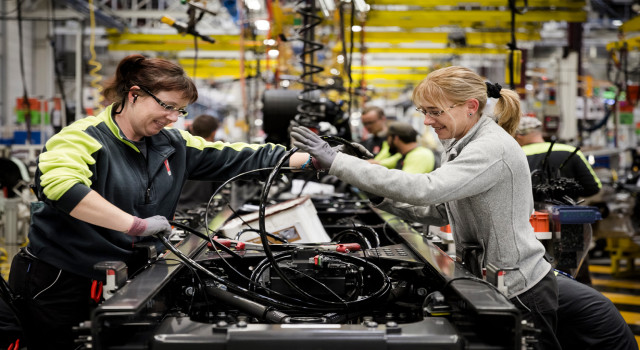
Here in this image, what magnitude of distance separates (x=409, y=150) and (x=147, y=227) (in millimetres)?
4124

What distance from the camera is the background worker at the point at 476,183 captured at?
6.28 feet

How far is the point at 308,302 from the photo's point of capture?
194 cm

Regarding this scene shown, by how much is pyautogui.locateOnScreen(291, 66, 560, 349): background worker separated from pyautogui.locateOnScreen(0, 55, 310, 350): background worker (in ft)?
1.82

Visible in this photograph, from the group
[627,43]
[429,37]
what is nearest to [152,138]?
[627,43]

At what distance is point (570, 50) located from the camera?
9188 mm

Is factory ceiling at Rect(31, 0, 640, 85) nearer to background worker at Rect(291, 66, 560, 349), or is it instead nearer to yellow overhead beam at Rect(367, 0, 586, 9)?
yellow overhead beam at Rect(367, 0, 586, 9)

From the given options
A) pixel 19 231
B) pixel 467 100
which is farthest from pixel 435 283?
pixel 19 231

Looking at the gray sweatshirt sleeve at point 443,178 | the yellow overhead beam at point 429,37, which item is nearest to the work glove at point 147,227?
the gray sweatshirt sleeve at point 443,178

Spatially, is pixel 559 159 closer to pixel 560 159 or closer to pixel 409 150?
pixel 560 159

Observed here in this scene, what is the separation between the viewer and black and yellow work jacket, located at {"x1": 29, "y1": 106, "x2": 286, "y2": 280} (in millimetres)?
1851

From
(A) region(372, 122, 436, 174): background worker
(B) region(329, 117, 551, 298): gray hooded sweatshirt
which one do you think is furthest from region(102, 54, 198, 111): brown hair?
(A) region(372, 122, 436, 174): background worker

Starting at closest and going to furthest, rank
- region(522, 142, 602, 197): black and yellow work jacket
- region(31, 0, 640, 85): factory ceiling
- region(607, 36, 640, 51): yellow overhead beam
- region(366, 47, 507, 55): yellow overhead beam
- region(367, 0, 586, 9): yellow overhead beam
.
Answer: region(522, 142, 602, 197): black and yellow work jacket < region(31, 0, 640, 85): factory ceiling < region(367, 0, 586, 9): yellow overhead beam < region(607, 36, 640, 51): yellow overhead beam < region(366, 47, 507, 55): yellow overhead beam

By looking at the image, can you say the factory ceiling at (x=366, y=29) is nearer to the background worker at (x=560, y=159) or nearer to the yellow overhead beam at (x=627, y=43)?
the yellow overhead beam at (x=627, y=43)

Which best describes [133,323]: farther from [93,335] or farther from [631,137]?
[631,137]
